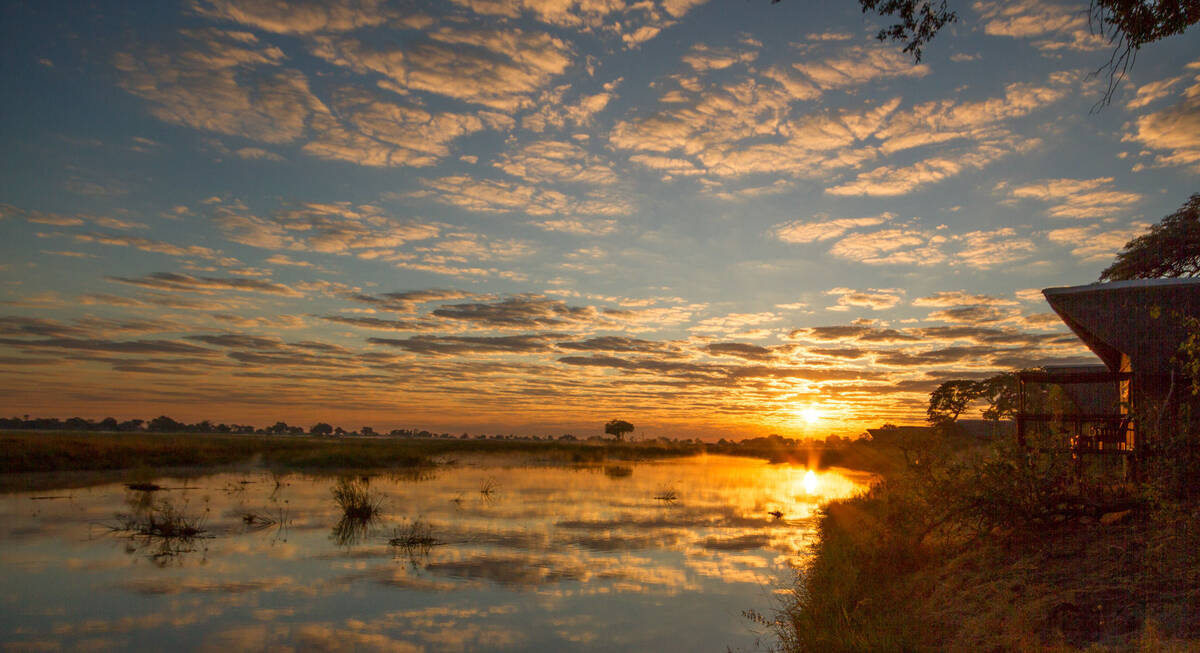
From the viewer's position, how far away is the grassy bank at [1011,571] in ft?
24.0

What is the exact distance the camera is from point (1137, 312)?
1245cm

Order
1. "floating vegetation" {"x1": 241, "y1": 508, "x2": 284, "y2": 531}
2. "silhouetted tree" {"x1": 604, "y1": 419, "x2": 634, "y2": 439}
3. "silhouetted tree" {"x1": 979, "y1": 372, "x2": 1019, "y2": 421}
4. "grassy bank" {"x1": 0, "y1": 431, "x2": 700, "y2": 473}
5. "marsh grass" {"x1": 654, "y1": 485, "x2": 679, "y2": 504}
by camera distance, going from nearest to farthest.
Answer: "silhouetted tree" {"x1": 979, "y1": 372, "x2": 1019, "y2": 421}, "floating vegetation" {"x1": 241, "y1": 508, "x2": 284, "y2": 531}, "marsh grass" {"x1": 654, "y1": 485, "x2": 679, "y2": 504}, "grassy bank" {"x1": 0, "y1": 431, "x2": 700, "y2": 473}, "silhouetted tree" {"x1": 604, "y1": 419, "x2": 634, "y2": 439}

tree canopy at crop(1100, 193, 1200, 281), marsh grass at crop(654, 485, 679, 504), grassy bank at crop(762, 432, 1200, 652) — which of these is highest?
tree canopy at crop(1100, 193, 1200, 281)

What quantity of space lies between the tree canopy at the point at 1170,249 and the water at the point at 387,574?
1387 centimetres

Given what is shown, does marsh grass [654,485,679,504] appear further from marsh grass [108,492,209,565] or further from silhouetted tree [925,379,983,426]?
marsh grass [108,492,209,565]

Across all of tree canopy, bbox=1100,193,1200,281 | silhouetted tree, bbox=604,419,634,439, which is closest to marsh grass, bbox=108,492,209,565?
tree canopy, bbox=1100,193,1200,281

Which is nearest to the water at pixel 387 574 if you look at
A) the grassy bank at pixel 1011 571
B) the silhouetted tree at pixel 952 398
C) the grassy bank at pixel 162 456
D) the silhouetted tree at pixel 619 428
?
the grassy bank at pixel 1011 571

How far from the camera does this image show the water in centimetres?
1023

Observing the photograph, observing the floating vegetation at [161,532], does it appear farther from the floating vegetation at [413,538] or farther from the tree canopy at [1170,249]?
the tree canopy at [1170,249]

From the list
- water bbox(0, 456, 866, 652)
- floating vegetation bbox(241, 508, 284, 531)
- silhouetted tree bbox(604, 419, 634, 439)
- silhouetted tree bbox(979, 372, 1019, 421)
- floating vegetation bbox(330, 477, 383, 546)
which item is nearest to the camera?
water bbox(0, 456, 866, 652)

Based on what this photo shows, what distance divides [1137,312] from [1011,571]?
627 cm

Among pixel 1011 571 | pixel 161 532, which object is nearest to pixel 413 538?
pixel 161 532

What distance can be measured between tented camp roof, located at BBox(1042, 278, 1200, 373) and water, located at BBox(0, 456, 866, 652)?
25.8ft

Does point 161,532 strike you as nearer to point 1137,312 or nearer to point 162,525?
point 162,525
